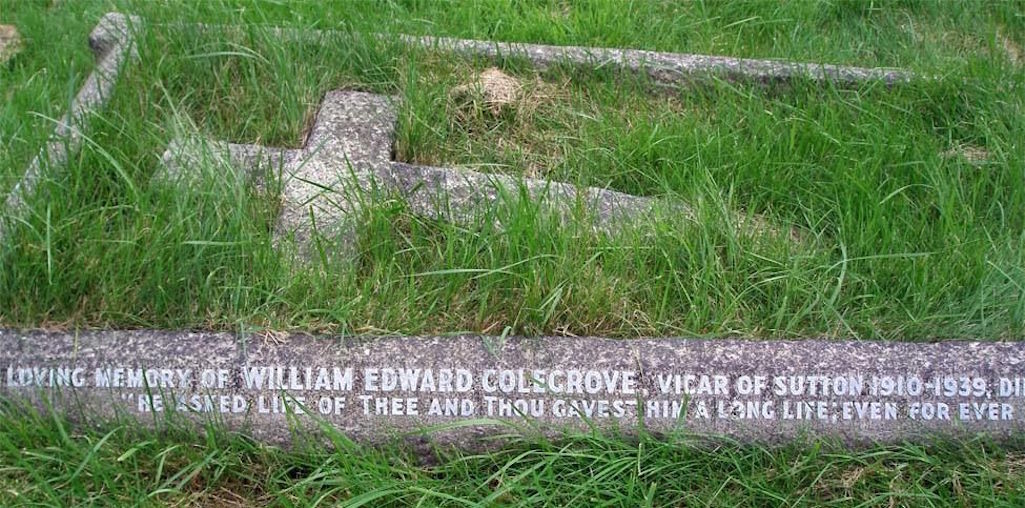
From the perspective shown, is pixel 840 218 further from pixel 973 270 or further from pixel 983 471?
pixel 983 471

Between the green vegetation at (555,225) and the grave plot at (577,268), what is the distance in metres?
0.01

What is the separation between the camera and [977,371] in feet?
7.39

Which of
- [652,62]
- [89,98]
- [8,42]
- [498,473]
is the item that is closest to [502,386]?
[498,473]

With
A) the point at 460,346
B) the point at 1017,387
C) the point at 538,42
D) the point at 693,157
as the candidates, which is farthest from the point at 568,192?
the point at 1017,387

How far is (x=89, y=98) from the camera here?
2994 millimetres

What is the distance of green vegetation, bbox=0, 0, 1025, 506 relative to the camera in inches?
83.4

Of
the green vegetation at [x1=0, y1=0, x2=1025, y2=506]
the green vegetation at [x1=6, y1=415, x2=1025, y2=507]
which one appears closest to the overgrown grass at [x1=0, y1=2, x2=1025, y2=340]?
the green vegetation at [x1=0, y1=0, x2=1025, y2=506]

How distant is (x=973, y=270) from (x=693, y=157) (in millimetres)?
781

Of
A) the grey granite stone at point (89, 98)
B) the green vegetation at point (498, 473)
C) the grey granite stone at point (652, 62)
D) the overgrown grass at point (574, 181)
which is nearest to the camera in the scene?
the green vegetation at point (498, 473)

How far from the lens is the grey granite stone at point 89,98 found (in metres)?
2.54

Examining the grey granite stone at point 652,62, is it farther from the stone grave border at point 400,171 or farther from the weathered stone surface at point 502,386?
the weathered stone surface at point 502,386

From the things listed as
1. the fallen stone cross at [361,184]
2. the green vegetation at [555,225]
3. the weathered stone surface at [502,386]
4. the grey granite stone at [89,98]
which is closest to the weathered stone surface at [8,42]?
the green vegetation at [555,225]

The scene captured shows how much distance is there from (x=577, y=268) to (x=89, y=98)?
159 centimetres

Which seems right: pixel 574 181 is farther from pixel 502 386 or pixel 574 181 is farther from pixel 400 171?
pixel 502 386
